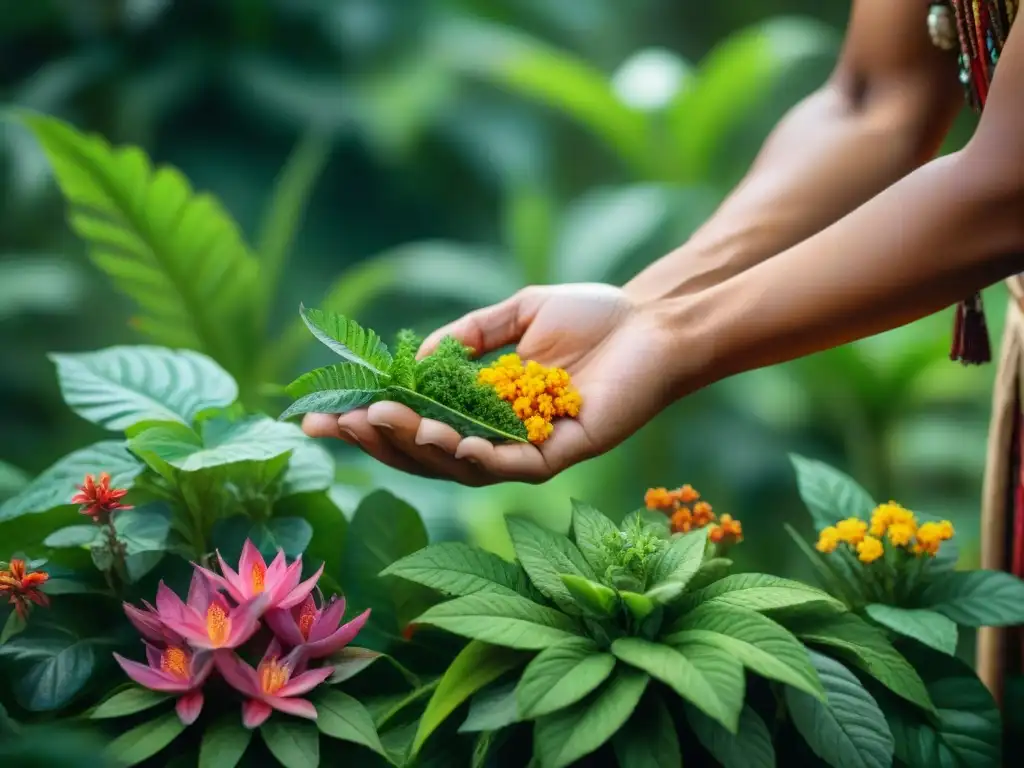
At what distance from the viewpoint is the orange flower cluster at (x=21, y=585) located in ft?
2.72

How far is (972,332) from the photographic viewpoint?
40.4 inches

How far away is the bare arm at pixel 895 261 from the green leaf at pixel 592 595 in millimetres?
239

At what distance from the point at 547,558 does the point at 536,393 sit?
16 cm

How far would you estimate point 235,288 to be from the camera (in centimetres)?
158

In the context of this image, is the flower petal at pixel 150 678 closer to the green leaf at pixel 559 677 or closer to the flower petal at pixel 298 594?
the flower petal at pixel 298 594

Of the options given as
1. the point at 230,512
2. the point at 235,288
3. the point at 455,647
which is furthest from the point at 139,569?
the point at 235,288

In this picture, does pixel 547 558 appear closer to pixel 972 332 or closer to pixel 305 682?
pixel 305 682

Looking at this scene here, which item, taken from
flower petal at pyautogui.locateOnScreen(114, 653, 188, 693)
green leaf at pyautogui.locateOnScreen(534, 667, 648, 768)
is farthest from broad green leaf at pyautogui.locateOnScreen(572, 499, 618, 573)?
flower petal at pyautogui.locateOnScreen(114, 653, 188, 693)

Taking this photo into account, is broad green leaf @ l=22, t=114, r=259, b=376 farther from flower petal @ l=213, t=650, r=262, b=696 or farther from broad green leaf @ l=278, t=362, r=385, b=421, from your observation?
flower petal @ l=213, t=650, r=262, b=696

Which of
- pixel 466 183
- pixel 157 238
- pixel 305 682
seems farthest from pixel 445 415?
pixel 466 183

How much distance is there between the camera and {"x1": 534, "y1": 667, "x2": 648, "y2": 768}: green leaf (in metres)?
0.70

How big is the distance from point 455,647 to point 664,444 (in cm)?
118

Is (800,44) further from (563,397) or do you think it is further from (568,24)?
(563,397)

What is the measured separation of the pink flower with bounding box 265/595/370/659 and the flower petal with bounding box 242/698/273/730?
0.16 feet
